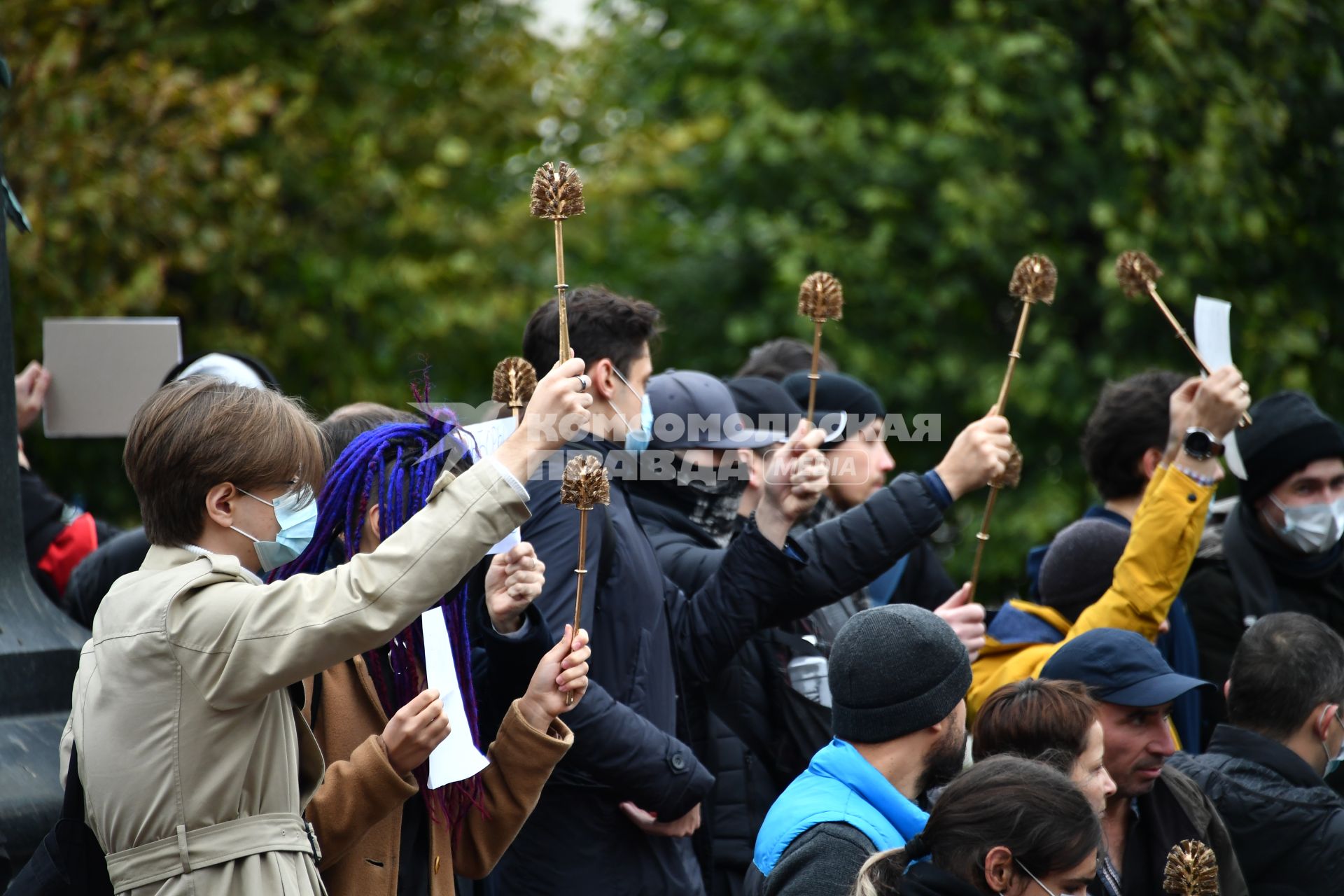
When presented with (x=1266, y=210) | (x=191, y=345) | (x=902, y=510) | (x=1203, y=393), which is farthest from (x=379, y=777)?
(x=191, y=345)

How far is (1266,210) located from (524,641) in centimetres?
706

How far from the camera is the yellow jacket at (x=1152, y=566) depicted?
14.7ft

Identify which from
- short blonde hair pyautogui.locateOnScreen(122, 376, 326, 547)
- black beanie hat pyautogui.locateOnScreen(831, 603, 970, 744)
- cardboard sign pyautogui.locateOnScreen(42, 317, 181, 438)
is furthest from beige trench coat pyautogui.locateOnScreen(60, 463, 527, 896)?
cardboard sign pyautogui.locateOnScreen(42, 317, 181, 438)

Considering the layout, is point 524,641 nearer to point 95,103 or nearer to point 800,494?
point 800,494

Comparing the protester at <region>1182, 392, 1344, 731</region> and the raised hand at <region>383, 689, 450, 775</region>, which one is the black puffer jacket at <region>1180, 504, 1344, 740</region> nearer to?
the protester at <region>1182, 392, 1344, 731</region>

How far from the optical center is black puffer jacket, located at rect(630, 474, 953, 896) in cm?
434

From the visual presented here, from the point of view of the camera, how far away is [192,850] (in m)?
2.77

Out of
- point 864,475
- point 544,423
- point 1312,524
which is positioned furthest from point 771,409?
point 544,423

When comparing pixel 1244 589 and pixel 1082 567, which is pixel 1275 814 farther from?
pixel 1244 589

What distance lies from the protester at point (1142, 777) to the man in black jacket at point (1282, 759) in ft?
0.64

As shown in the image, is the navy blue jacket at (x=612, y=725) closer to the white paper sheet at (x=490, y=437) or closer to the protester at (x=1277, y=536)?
the white paper sheet at (x=490, y=437)

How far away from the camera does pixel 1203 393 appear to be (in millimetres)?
4477

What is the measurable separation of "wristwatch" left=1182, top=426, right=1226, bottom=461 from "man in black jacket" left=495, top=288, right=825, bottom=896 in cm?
114

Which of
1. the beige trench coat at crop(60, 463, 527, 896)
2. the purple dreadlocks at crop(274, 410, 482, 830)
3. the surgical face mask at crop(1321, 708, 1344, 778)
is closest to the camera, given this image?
the beige trench coat at crop(60, 463, 527, 896)
